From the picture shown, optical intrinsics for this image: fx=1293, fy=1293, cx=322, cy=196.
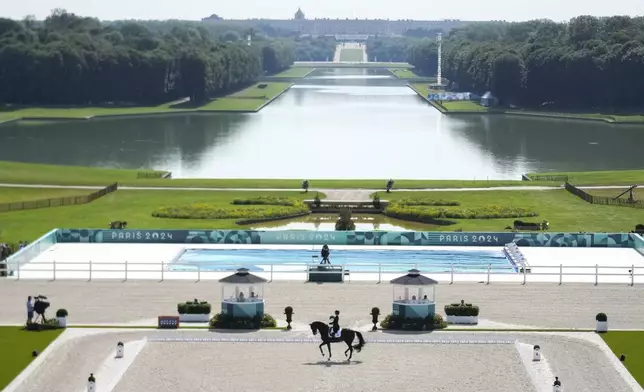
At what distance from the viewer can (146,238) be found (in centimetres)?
7075

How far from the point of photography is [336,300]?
56094 millimetres

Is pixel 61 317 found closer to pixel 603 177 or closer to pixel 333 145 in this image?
pixel 603 177

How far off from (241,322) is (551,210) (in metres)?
43.6

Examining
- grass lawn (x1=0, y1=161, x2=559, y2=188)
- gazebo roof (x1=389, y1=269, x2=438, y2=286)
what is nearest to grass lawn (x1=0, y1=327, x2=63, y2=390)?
gazebo roof (x1=389, y1=269, x2=438, y2=286)

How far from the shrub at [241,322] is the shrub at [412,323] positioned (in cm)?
451

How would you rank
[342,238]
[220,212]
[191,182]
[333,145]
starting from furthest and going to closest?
[333,145], [191,182], [220,212], [342,238]

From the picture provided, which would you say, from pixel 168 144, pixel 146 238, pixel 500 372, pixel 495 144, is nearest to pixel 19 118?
pixel 168 144

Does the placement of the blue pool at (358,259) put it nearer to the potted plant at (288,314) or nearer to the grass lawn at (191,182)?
the potted plant at (288,314)

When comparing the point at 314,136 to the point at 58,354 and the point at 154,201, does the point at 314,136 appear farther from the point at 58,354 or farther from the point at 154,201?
the point at 58,354

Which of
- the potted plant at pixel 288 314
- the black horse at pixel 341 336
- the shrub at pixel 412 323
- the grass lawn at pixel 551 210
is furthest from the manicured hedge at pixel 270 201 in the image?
the black horse at pixel 341 336

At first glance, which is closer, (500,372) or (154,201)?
(500,372)

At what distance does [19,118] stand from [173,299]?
141 metres

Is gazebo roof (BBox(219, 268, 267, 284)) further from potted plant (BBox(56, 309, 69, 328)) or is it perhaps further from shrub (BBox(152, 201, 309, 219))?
shrub (BBox(152, 201, 309, 219))

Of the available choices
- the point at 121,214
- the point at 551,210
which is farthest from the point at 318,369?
the point at 551,210
